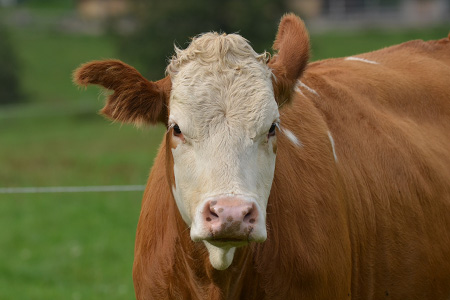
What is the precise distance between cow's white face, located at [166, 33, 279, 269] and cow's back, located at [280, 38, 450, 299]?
688 millimetres

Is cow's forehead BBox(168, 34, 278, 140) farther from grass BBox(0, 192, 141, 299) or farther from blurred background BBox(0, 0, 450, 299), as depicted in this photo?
grass BBox(0, 192, 141, 299)

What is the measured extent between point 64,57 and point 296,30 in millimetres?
38514

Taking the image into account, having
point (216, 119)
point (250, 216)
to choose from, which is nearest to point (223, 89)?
point (216, 119)

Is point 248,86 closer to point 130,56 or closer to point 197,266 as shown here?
point 197,266

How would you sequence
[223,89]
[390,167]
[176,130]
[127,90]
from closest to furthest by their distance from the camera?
[223,89]
[176,130]
[127,90]
[390,167]

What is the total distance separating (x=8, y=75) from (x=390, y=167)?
32.1m

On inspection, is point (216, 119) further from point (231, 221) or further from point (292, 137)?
point (292, 137)

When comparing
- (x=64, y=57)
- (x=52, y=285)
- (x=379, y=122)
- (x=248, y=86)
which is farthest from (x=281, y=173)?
(x=64, y=57)

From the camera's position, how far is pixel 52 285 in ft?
28.9

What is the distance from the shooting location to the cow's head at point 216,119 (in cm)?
357

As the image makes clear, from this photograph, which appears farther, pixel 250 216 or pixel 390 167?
pixel 390 167

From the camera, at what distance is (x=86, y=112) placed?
3086cm

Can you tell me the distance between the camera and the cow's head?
357 centimetres

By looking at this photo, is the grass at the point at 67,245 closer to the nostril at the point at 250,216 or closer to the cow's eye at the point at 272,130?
the cow's eye at the point at 272,130
